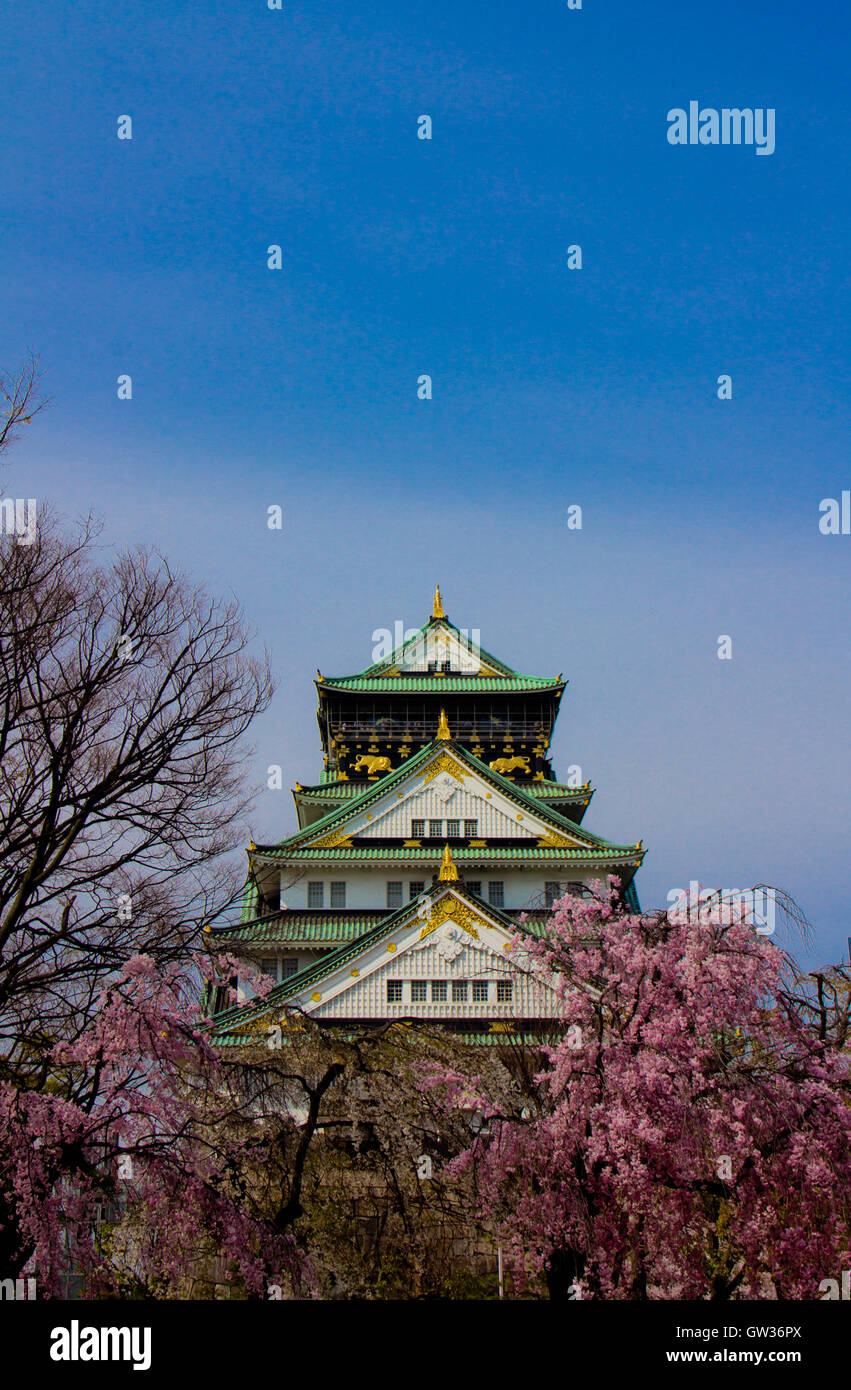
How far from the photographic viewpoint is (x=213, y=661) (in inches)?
823

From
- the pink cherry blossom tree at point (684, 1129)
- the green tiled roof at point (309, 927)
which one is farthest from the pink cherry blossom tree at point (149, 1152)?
the green tiled roof at point (309, 927)

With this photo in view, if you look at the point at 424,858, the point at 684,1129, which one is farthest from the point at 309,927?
the point at 684,1129

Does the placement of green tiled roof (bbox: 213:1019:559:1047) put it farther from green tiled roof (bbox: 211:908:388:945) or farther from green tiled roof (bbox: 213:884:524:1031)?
green tiled roof (bbox: 211:908:388:945)

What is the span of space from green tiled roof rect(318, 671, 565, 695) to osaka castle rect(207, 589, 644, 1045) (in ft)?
0.26

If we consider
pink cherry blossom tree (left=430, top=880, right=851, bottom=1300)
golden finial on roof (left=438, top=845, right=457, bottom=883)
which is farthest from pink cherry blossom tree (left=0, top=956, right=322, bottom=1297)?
golden finial on roof (left=438, top=845, right=457, bottom=883)

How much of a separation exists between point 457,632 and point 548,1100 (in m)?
34.0

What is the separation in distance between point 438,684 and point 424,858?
1086cm

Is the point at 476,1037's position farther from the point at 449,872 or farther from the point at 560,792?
the point at 560,792

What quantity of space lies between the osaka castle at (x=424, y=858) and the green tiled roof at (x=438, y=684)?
8cm

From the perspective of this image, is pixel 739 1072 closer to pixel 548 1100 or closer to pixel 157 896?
pixel 548 1100

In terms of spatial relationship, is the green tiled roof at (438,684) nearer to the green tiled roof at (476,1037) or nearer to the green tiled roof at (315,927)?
the green tiled roof at (315,927)

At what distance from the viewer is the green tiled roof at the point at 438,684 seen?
160ft
